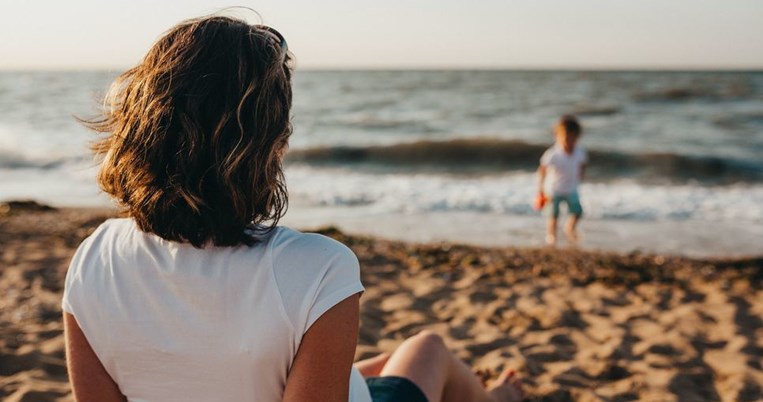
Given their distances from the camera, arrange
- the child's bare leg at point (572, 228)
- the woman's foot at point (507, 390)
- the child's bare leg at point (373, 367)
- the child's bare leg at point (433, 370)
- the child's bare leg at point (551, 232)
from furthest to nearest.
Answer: the child's bare leg at point (572, 228), the child's bare leg at point (551, 232), the woman's foot at point (507, 390), the child's bare leg at point (373, 367), the child's bare leg at point (433, 370)

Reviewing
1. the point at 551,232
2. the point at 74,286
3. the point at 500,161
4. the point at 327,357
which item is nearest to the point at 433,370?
the point at 327,357

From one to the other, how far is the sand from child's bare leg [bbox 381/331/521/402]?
932 millimetres

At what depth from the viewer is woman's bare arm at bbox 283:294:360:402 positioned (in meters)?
1.38

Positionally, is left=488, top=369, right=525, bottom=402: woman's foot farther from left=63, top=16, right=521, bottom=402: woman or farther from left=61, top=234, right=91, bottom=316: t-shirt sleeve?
left=61, top=234, right=91, bottom=316: t-shirt sleeve

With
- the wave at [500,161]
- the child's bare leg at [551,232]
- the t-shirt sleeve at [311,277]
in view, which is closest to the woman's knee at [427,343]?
the t-shirt sleeve at [311,277]

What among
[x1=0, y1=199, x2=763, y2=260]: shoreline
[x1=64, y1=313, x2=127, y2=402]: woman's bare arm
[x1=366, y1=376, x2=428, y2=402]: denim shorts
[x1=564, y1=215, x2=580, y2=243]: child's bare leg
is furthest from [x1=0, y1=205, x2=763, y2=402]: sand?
[x1=64, y1=313, x2=127, y2=402]: woman's bare arm

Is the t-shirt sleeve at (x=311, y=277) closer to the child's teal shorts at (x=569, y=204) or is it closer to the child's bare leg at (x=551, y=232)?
the child's bare leg at (x=551, y=232)

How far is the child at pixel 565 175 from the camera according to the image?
7551 millimetres

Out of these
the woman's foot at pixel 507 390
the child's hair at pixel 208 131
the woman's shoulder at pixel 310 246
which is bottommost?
the woman's foot at pixel 507 390

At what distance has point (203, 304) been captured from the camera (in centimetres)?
141

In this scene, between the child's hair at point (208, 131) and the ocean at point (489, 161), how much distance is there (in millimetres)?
352

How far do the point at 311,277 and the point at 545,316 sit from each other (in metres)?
3.38

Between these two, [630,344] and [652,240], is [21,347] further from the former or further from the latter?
[652,240]

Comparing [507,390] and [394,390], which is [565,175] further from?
[394,390]
